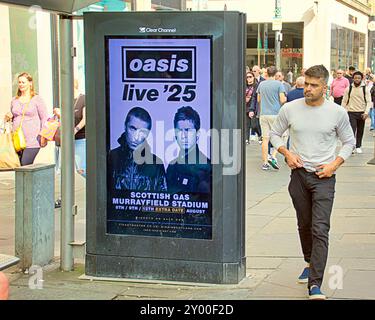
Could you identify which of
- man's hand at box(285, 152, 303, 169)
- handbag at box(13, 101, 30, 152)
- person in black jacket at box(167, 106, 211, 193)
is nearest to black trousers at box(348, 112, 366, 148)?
handbag at box(13, 101, 30, 152)

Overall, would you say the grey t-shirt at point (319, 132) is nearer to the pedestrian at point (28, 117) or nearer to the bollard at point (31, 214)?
the bollard at point (31, 214)

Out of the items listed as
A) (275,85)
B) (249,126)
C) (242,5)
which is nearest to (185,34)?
(275,85)

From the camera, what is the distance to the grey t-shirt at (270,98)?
44.0 ft

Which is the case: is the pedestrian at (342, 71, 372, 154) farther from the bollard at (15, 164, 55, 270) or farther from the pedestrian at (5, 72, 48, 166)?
the bollard at (15, 164, 55, 270)

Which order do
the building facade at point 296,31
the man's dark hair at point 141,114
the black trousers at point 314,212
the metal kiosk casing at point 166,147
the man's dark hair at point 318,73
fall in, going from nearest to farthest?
the black trousers at point 314,212, the man's dark hair at point 318,73, the metal kiosk casing at point 166,147, the man's dark hair at point 141,114, the building facade at point 296,31

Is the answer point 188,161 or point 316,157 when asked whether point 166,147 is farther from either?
point 316,157

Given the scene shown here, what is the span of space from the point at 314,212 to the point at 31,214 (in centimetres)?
262

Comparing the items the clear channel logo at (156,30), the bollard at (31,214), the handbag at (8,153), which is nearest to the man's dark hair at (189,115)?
the clear channel logo at (156,30)

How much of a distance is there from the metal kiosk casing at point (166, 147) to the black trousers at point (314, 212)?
0.49 m

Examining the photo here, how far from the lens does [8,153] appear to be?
1012 centimetres

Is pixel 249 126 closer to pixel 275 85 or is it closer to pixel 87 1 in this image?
pixel 275 85

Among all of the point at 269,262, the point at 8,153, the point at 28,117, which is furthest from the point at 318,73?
the point at 8,153

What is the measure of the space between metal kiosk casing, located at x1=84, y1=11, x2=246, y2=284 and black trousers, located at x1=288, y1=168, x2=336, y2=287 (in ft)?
1.60
